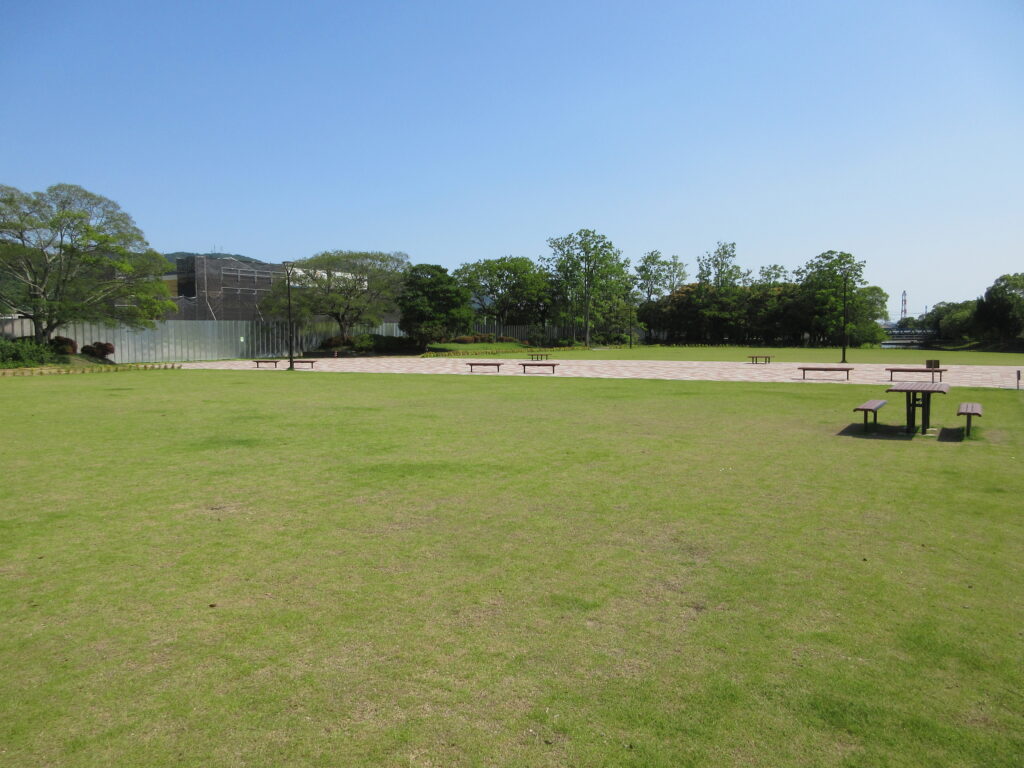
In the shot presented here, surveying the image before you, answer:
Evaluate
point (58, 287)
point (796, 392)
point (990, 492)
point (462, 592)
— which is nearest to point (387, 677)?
point (462, 592)

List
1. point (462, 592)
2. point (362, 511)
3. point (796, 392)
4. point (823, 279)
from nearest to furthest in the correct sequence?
point (462, 592) < point (362, 511) < point (796, 392) < point (823, 279)

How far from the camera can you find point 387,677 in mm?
3209

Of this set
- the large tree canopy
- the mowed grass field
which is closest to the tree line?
the large tree canopy

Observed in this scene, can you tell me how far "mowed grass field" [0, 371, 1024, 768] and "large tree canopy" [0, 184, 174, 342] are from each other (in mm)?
24562

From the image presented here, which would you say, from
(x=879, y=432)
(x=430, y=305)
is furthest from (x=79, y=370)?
(x=879, y=432)

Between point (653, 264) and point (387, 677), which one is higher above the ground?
point (653, 264)

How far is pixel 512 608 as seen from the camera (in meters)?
3.98

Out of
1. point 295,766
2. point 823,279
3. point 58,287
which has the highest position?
point 823,279

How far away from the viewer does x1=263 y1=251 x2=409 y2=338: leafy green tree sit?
4522cm

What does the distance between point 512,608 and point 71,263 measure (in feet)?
107

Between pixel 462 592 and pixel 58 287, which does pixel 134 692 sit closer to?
pixel 462 592

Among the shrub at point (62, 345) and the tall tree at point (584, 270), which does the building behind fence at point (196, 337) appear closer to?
the shrub at point (62, 345)

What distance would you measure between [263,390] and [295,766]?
1746 cm

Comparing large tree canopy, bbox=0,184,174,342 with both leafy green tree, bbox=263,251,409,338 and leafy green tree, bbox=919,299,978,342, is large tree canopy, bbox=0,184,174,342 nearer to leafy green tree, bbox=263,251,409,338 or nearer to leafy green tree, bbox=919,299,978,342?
leafy green tree, bbox=263,251,409,338
